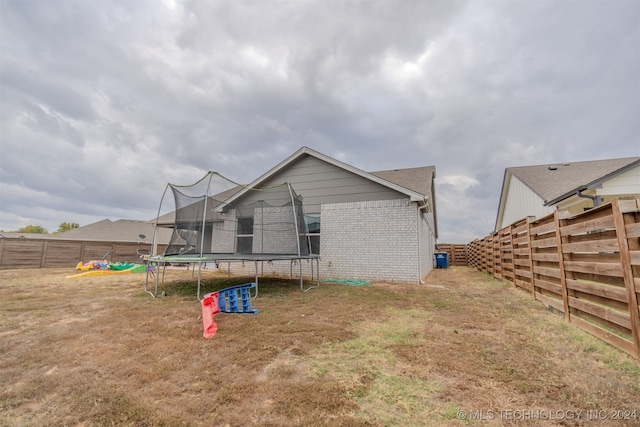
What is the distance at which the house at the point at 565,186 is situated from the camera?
6.75 meters

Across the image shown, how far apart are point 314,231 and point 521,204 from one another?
11.5m

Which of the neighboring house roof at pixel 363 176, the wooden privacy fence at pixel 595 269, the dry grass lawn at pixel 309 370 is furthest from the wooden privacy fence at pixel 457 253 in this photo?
the dry grass lawn at pixel 309 370

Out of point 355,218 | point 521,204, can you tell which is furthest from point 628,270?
point 521,204

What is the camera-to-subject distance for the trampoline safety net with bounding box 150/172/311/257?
6512mm

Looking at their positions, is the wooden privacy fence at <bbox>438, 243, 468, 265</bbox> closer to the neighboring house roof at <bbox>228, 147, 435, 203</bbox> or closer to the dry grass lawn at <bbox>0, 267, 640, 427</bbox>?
the neighboring house roof at <bbox>228, 147, 435, 203</bbox>

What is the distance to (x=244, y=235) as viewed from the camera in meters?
9.34

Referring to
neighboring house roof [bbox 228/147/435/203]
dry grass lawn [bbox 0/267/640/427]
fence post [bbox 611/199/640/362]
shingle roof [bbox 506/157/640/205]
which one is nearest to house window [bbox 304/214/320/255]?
neighboring house roof [bbox 228/147/435/203]

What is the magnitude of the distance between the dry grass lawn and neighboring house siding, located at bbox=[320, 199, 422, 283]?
3.60m

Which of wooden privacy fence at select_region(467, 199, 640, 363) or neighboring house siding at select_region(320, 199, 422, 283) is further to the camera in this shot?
neighboring house siding at select_region(320, 199, 422, 283)

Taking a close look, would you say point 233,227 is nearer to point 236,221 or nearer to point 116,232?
point 236,221

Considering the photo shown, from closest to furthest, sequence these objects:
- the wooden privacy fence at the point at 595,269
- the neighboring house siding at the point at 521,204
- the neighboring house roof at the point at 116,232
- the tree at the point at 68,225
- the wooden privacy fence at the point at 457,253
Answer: the wooden privacy fence at the point at 595,269, the neighboring house siding at the point at 521,204, the wooden privacy fence at the point at 457,253, the neighboring house roof at the point at 116,232, the tree at the point at 68,225

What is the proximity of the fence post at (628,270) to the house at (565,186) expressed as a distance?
2.39 meters

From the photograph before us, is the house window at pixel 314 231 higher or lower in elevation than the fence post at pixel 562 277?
higher

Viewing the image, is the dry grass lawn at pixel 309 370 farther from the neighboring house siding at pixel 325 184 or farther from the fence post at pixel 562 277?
the neighboring house siding at pixel 325 184
